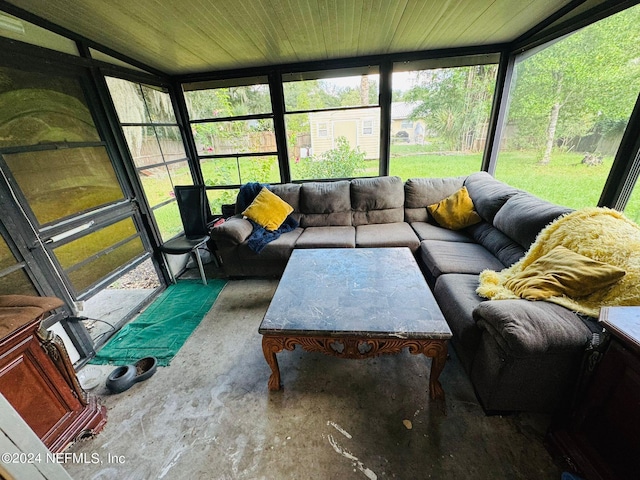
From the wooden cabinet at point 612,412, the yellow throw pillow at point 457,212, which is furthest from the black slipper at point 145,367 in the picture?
the yellow throw pillow at point 457,212

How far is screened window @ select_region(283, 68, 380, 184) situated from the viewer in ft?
10.0

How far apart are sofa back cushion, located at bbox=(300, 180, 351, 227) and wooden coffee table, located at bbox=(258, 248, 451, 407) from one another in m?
1.27

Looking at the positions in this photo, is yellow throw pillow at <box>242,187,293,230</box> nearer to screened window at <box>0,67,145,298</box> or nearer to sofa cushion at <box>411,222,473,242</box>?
screened window at <box>0,67,145,298</box>

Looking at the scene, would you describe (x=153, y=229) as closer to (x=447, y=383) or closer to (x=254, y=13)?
(x=254, y=13)

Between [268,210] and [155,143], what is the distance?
151 centimetres

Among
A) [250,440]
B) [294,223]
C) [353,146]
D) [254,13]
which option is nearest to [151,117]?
[254,13]

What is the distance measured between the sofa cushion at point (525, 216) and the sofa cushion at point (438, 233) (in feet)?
1.09

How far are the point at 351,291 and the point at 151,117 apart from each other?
2992mm

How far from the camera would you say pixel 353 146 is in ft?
11.0

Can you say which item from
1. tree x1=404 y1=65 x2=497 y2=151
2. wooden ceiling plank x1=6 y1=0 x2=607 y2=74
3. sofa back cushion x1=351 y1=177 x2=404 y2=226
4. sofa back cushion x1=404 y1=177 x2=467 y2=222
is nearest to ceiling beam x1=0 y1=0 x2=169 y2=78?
wooden ceiling plank x1=6 y1=0 x2=607 y2=74

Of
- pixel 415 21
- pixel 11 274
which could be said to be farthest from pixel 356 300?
pixel 415 21

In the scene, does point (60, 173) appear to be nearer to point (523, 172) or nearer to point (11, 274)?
point (11, 274)

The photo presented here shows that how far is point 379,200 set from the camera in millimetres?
2881

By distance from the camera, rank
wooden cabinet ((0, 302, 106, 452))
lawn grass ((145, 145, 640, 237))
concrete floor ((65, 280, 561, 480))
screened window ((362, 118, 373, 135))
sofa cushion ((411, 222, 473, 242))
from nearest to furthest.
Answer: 1. wooden cabinet ((0, 302, 106, 452))
2. concrete floor ((65, 280, 561, 480))
3. lawn grass ((145, 145, 640, 237))
4. sofa cushion ((411, 222, 473, 242))
5. screened window ((362, 118, 373, 135))
